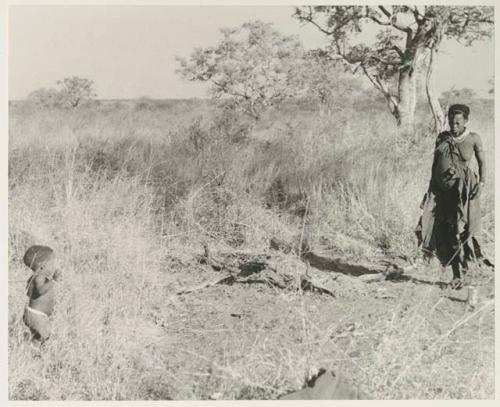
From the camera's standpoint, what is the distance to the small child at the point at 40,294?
2.76 meters

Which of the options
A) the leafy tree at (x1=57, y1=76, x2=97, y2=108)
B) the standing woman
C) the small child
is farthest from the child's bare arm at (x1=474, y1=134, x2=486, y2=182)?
the leafy tree at (x1=57, y1=76, x2=97, y2=108)

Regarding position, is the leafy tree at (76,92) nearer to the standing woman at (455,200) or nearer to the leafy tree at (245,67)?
the leafy tree at (245,67)

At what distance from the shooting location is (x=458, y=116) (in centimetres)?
338

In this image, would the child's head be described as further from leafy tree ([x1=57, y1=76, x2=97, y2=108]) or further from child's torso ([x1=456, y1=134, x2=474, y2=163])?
leafy tree ([x1=57, y1=76, x2=97, y2=108])

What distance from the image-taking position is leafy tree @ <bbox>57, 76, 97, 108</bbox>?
15.3 m

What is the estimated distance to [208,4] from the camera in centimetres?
332

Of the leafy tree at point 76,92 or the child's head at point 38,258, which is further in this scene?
the leafy tree at point 76,92

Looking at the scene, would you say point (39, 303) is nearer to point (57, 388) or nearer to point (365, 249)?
point (57, 388)

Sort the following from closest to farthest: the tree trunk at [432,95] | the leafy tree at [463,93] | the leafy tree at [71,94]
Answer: the tree trunk at [432,95] → the leafy tree at [463,93] → the leafy tree at [71,94]

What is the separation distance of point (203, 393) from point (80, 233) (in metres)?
1.53

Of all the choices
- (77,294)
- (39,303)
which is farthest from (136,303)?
(39,303)

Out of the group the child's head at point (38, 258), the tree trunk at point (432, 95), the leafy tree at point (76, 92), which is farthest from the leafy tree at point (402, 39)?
the leafy tree at point (76, 92)

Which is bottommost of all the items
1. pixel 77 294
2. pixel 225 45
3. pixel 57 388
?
pixel 57 388

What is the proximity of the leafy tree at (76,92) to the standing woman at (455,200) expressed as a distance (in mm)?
12880
